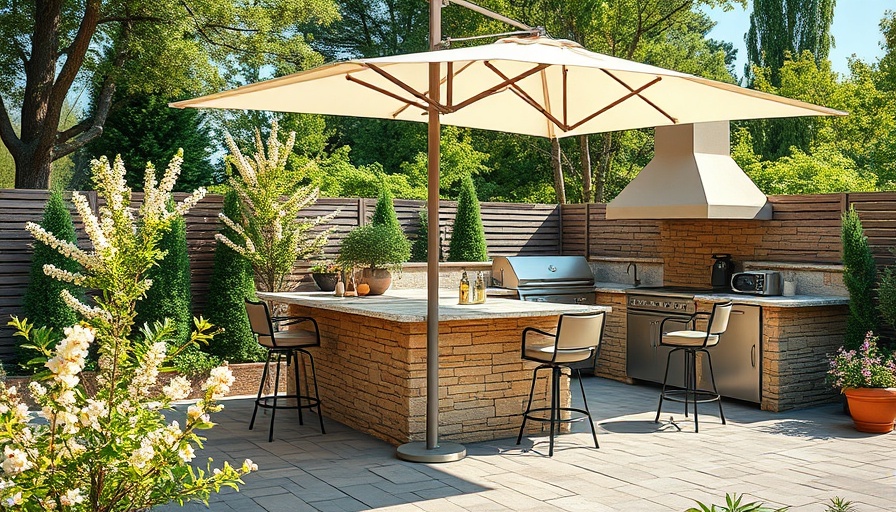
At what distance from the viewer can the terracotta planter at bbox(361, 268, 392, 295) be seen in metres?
8.09

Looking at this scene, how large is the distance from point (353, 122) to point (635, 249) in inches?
509

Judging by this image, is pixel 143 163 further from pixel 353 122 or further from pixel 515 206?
pixel 515 206

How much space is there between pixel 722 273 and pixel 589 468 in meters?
4.01

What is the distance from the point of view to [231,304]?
9672 mm

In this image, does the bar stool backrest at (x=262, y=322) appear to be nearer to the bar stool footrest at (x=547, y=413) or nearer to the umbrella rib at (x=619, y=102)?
the bar stool footrest at (x=547, y=413)

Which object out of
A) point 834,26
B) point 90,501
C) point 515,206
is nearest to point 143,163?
point 515,206

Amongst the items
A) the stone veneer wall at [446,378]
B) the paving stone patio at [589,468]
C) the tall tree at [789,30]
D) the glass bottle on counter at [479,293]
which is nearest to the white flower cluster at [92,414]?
the paving stone patio at [589,468]

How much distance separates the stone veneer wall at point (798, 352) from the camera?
26.9 ft

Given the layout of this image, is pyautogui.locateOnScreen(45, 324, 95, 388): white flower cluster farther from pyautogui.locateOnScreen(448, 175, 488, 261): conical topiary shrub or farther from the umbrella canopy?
pyautogui.locateOnScreen(448, 175, 488, 261): conical topiary shrub

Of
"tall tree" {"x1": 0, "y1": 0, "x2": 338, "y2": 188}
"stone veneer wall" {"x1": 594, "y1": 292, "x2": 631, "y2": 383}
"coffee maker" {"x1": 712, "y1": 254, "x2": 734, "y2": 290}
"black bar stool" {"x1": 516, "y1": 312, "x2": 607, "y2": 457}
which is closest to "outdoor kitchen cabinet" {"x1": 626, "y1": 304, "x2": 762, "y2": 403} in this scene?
"stone veneer wall" {"x1": 594, "y1": 292, "x2": 631, "y2": 383}

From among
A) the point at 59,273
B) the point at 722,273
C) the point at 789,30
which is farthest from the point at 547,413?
the point at 789,30

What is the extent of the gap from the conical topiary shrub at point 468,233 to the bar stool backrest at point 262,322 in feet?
13.8

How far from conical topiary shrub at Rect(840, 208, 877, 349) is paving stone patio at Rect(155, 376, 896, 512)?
0.83m

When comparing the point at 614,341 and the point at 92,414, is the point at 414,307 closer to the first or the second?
the point at 614,341
